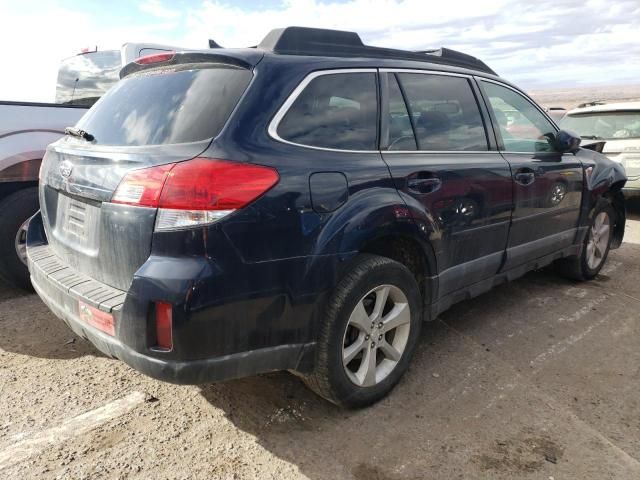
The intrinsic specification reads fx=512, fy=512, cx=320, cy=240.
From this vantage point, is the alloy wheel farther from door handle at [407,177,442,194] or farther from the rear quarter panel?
the rear quarter panel

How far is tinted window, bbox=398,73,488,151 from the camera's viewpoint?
3.02m

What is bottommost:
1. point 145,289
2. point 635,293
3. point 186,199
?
point 635,293

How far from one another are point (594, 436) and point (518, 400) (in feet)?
1.35

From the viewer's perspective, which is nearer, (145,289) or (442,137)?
(145,289)

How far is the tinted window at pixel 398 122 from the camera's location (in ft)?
9.27

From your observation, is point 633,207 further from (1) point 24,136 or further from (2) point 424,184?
(1) point 24,136

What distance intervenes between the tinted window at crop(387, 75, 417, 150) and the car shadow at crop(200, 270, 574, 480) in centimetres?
139

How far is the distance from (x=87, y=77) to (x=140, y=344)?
16.1 feet

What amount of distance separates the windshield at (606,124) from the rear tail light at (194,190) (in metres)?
7.41

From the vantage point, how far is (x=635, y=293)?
461 centimetres

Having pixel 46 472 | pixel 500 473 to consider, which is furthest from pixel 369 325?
pixel 46 472

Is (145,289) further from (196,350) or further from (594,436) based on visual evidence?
(594,436)

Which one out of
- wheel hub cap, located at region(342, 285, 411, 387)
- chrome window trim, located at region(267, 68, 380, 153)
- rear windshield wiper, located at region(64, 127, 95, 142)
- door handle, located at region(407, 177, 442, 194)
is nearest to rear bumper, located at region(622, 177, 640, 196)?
door handle, located at region(407, 177, 442, 194)

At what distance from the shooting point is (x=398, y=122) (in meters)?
2.88
